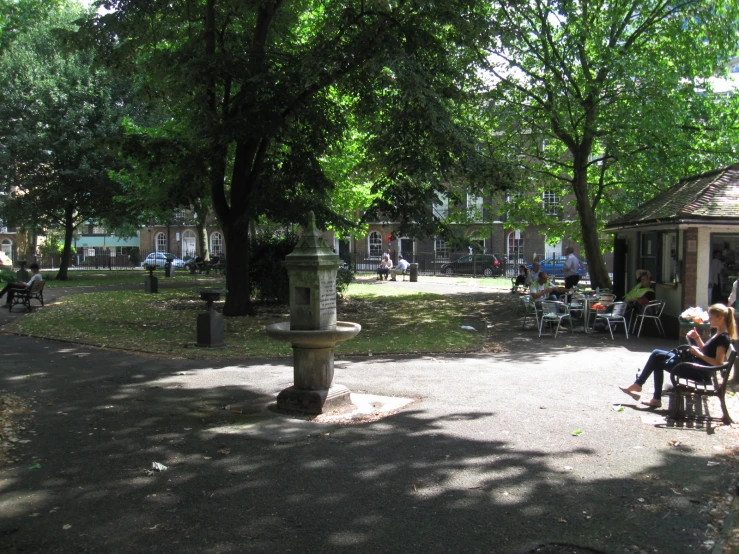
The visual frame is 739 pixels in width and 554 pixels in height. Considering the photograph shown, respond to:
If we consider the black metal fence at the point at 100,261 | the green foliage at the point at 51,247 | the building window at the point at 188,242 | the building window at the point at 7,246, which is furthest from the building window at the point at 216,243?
the building window at the point at 7,246

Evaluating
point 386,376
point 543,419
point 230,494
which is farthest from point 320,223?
point 230,494

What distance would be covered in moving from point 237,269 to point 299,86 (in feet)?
16.9

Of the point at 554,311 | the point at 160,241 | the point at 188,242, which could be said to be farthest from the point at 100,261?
the point at 554,311

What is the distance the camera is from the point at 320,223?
56.0 ft

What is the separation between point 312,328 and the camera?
7219mm

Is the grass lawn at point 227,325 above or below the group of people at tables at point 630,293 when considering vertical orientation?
below

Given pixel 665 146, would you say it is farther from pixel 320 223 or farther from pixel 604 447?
pixel 604 447

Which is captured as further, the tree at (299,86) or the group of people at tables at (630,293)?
the group of people at tables at (630,293)

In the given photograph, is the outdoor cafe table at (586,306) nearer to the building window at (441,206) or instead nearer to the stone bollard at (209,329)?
the building window at (441,206)

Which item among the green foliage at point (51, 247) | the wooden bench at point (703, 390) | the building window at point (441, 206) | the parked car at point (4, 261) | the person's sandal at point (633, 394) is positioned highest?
the building window at point (441, 206)

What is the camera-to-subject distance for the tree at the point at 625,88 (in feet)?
54.0

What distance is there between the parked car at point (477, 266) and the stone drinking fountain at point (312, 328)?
35.5 meters

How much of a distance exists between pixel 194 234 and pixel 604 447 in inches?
2792

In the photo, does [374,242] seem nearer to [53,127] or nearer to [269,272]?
[53,127]
